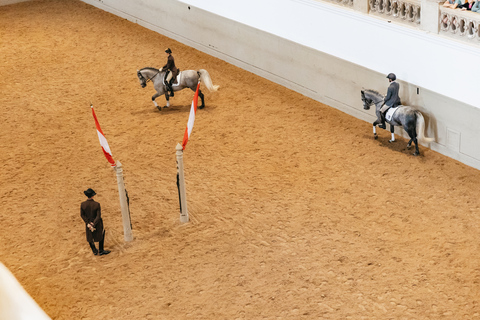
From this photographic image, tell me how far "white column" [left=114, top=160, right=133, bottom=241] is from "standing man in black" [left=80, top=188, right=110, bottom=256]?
445 mm

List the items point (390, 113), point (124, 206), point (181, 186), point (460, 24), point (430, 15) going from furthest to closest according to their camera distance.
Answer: point (390, 113) → point (430, 15) → point (460, 24) → point (181, 186) → point (124, 206)

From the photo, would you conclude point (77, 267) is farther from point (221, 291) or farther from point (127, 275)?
point (221, 291)

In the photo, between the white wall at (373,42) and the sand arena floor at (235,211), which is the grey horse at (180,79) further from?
the white wall at (373,42)

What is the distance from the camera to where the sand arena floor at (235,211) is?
9.77 meters

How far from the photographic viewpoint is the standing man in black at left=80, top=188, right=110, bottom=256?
33.6 ft

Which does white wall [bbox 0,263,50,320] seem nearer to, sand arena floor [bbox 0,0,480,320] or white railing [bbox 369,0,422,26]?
sand arena floor [bbox 0,0,480,320]

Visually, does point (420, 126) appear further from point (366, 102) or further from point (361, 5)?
point (361, 5)

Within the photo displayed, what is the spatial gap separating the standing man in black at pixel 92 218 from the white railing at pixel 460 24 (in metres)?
7.15

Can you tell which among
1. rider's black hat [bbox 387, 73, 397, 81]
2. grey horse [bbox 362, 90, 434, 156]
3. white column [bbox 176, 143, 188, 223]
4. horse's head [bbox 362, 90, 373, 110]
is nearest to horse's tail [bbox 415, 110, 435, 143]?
grey horse [bbox 362, 90, 434, 156]

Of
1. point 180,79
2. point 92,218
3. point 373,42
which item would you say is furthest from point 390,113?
point 92,218

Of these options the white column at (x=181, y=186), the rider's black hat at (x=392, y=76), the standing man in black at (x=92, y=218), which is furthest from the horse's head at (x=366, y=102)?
the standing man in black at (x=92, y=218)

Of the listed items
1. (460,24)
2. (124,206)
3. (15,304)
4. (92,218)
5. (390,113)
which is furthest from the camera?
(390,113)

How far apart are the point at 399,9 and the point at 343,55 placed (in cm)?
174

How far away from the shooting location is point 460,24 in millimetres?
11945
